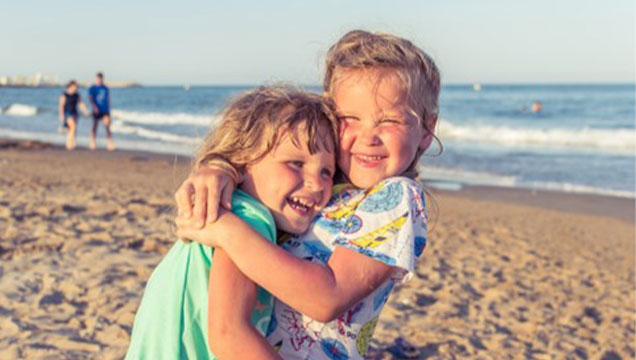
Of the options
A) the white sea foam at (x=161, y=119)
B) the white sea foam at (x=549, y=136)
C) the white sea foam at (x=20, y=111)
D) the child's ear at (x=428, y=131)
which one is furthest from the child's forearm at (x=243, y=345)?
the white sea foam at (x=20, y=111)

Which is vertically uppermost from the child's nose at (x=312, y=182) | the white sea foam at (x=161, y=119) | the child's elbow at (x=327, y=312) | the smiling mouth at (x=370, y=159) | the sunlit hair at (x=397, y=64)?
the sunlit hair at (x=397, y=64)

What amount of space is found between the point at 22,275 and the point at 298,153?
4081mm

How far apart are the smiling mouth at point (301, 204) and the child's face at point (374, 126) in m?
0.15

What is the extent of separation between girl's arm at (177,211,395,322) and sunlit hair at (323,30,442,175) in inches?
16.1

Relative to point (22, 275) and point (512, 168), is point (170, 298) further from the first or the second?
point (512, 168)

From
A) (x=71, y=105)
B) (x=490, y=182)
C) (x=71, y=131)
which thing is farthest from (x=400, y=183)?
(x=71, y=131)

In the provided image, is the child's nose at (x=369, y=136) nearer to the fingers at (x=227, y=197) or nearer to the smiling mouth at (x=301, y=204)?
the smiling mouth at (x=301, y=204)

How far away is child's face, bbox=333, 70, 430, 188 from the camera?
1.79 m

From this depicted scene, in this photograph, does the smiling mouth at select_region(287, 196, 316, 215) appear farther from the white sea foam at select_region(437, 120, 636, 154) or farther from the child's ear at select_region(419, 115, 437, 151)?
the white sea foam at select_region(437, 120, 636, 154)

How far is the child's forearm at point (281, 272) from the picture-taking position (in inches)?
60.3

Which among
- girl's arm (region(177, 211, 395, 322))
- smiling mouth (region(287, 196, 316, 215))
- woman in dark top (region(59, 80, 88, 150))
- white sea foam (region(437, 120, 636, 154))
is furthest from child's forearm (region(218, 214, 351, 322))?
white sea foam (region(437, 120, 636, 154))

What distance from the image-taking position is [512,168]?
15.3m

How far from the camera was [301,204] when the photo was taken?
177 cm

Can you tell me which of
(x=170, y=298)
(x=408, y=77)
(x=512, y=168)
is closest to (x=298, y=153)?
(x=408, y=77)
